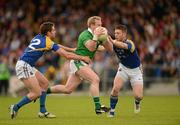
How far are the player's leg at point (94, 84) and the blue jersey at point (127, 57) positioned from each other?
36.2 inches

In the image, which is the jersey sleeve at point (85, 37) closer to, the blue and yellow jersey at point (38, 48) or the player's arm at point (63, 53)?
the player's arm at point (63, 53)

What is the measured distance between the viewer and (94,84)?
16969mm

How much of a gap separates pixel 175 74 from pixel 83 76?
13685 millimetres

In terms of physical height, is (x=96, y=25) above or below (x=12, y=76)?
above

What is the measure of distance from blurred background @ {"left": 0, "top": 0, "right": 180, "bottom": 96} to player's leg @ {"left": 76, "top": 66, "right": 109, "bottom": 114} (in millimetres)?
12914

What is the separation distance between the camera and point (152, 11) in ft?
109

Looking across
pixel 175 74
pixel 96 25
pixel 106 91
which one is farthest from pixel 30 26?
pixel 96 25

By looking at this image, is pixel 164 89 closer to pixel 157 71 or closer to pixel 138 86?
pixel 157 71

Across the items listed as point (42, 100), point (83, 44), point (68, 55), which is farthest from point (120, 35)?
point (42, 100)

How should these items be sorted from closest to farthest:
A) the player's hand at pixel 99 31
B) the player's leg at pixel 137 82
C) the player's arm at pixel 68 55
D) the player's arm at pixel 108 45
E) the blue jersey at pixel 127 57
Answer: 1. the player's arm at pixel 68 55
2. the player's hand at pixel 99 31
3. the player's arm at pixel 108 45
4. the blue jersey at pixel 127 57
5. the player's leg at pixel 137 82

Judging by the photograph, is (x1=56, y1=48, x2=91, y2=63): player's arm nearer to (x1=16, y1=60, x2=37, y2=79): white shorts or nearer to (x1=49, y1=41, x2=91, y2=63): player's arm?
(x1=49, y1=41, x2=91, y2=63): player's arm

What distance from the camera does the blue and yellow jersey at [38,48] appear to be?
16.1 m

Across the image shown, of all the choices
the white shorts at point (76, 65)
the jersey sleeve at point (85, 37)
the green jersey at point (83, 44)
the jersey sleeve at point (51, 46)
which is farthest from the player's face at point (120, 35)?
the jersey sleeve at point (51, 46)

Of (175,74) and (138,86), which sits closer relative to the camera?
(138,86)
